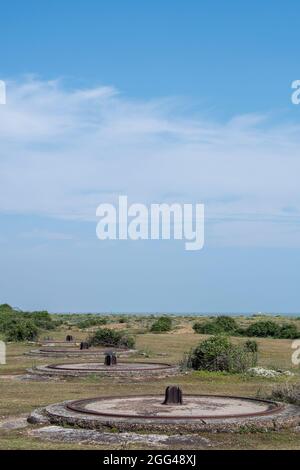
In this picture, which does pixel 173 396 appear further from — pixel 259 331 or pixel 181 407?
pixel 259 331

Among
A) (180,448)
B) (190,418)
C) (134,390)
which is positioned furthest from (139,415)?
(134,390)

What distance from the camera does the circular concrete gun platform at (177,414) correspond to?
12.5m

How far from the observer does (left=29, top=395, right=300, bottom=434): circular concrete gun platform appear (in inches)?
492

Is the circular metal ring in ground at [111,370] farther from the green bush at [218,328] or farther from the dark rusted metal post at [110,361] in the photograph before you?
the green bush at [218,328]

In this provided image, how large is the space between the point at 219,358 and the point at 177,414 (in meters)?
10.3

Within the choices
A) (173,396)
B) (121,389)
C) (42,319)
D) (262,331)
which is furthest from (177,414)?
(42,319)

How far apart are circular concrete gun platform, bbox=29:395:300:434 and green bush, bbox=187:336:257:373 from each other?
7778mm

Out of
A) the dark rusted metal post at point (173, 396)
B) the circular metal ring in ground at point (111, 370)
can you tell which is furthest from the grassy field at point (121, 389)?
the dark rusted metal post at point (173, 396)

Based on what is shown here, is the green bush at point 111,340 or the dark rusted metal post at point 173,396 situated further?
the green bush at point 111,340

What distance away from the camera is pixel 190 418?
1295 cm

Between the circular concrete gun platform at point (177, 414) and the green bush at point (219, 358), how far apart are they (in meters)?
7.78
